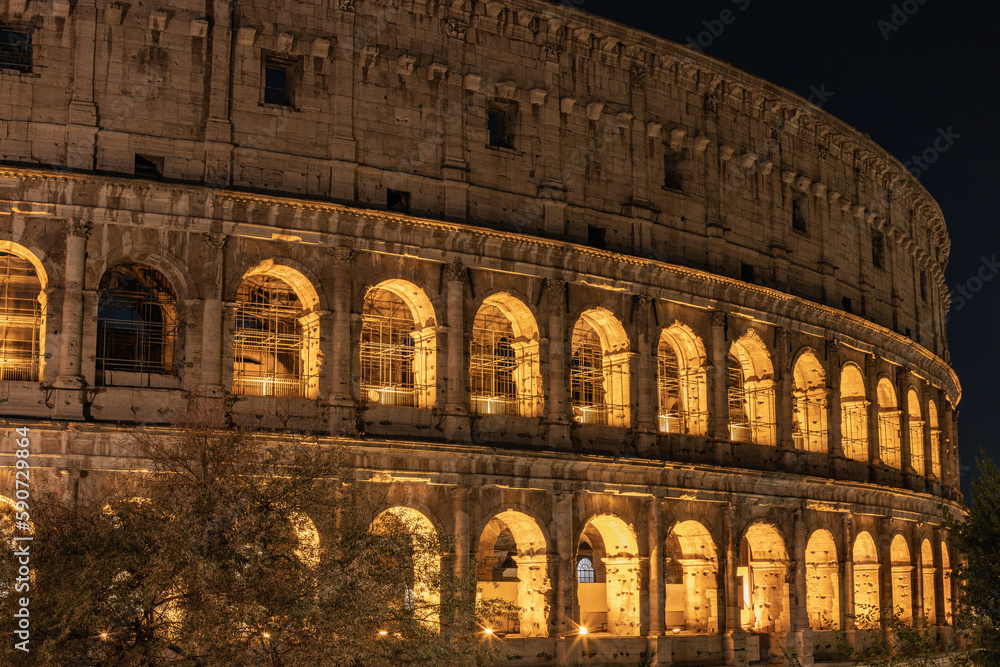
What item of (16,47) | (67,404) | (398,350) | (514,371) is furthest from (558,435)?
(16,47)

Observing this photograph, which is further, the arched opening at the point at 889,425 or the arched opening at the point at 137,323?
the arched opening at the point at 889,425

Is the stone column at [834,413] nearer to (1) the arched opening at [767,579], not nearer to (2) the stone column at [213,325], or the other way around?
(1) the arched opening at [767,579]

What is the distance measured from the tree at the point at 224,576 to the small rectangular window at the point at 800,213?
21.3 meters

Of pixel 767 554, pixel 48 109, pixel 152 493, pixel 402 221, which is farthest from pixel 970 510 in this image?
pixel 48 109

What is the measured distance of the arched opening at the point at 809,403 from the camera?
3675 centimetres

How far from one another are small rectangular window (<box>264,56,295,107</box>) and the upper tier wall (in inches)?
7.7

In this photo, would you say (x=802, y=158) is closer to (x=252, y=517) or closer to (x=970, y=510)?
(x=970, y=510)

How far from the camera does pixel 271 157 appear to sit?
2714cm

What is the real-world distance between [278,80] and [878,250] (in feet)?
70.9

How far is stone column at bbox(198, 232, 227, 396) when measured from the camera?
25.6 metres

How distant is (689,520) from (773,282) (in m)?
7.66

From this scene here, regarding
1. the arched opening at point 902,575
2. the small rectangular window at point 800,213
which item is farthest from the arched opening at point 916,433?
the small rectangular window at point 800,213

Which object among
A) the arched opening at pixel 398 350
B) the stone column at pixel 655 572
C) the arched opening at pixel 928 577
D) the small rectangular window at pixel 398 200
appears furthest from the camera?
the arched opening at pixel 928 577

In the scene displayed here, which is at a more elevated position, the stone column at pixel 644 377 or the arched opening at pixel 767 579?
the stone column at pixel 644 377
